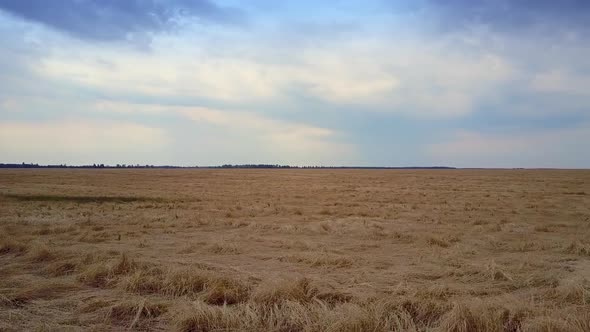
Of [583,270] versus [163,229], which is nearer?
[583,270]

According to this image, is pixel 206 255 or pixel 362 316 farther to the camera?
pixel 206 255

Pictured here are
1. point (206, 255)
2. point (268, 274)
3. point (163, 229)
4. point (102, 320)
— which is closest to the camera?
point (102, 320)

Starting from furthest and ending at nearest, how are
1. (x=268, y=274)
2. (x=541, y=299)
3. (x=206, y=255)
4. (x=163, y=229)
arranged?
(x=163, y=229), (x=206, y=255), (x=268, y=274), (x=541, y=299)

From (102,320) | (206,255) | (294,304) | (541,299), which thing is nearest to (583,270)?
(541,299)

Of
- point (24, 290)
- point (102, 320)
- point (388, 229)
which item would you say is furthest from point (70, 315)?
point (388, 229)

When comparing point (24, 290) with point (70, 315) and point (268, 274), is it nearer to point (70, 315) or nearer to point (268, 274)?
point (70, 315)

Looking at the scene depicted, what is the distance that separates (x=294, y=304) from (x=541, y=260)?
301 inches

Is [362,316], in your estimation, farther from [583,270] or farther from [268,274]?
[583,270]

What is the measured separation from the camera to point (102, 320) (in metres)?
6.03

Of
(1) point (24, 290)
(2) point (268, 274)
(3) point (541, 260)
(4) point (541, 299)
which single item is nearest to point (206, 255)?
(2) point (268, 274)

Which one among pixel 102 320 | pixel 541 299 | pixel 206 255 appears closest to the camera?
pixel 102 320

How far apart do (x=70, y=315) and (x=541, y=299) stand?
8.14 meters

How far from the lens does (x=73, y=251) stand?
10.6m

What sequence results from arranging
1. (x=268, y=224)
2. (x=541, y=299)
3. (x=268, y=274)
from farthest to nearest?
(x=268, y=224) → (x=268, y=274) → (x=541, y=299)
